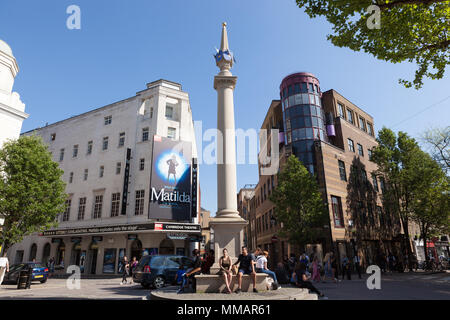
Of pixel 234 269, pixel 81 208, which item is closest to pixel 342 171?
pixel 234 269

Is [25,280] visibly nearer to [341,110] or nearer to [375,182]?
[341,110]

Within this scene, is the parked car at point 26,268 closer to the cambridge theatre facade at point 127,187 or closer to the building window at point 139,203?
the cambridge theatre facade at point 127,187

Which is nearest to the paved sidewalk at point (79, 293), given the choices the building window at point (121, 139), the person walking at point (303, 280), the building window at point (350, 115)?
the person walking at point (303, 280)

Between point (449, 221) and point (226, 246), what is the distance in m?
29.8

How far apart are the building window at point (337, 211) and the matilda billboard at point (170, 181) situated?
47.4 feet

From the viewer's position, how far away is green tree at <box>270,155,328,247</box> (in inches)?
862

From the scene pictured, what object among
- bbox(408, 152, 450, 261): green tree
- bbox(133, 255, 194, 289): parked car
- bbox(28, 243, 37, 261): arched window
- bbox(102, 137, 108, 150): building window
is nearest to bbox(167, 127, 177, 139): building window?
bbox(102, 137, 108, 150): building window

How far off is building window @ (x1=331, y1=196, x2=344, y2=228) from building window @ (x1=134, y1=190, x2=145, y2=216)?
1901cm

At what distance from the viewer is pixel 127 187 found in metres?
27.0

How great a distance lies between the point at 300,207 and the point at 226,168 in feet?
44.6

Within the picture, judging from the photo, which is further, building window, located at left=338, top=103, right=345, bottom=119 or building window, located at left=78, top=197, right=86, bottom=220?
building window, located at left=338, top=103, right=345, bottom=119

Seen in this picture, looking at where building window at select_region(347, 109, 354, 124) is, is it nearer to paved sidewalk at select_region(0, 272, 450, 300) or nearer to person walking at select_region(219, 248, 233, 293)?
paved sidewalk at select_region(0, 272, 450, 300)

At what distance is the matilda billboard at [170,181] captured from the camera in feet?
81.8
